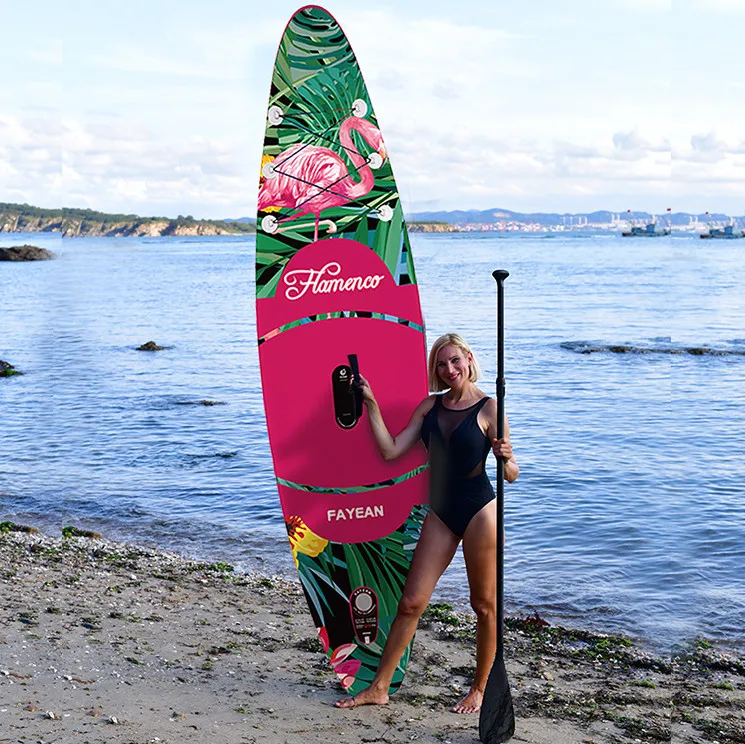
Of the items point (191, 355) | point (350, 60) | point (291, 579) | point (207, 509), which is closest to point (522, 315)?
point (191, 355)

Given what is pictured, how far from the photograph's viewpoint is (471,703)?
17.1ft

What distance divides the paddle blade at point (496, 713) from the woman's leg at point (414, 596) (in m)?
0.54

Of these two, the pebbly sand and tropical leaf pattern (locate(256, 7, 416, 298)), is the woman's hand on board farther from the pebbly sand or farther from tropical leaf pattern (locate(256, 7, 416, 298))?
the pebbly sand

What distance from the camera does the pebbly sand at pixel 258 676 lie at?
15.9 ft

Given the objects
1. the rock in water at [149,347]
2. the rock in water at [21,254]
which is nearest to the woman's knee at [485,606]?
the rock in water at [149,347]

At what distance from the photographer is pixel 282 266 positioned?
19.2 feet

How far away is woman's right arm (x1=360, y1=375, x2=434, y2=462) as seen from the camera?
5273 millimetres

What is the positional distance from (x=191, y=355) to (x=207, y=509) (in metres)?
16.0

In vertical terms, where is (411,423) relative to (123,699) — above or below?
above

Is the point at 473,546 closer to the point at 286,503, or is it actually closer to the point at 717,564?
the point at 286,503

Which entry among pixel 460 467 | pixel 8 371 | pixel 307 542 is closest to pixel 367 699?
pixel 307 542

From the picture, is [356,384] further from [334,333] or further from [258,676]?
[258,676]

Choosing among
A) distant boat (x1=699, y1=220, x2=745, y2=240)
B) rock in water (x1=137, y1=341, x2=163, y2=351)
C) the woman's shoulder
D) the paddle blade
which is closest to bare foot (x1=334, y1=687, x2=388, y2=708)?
the paddle blade

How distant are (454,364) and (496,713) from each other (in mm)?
1807
